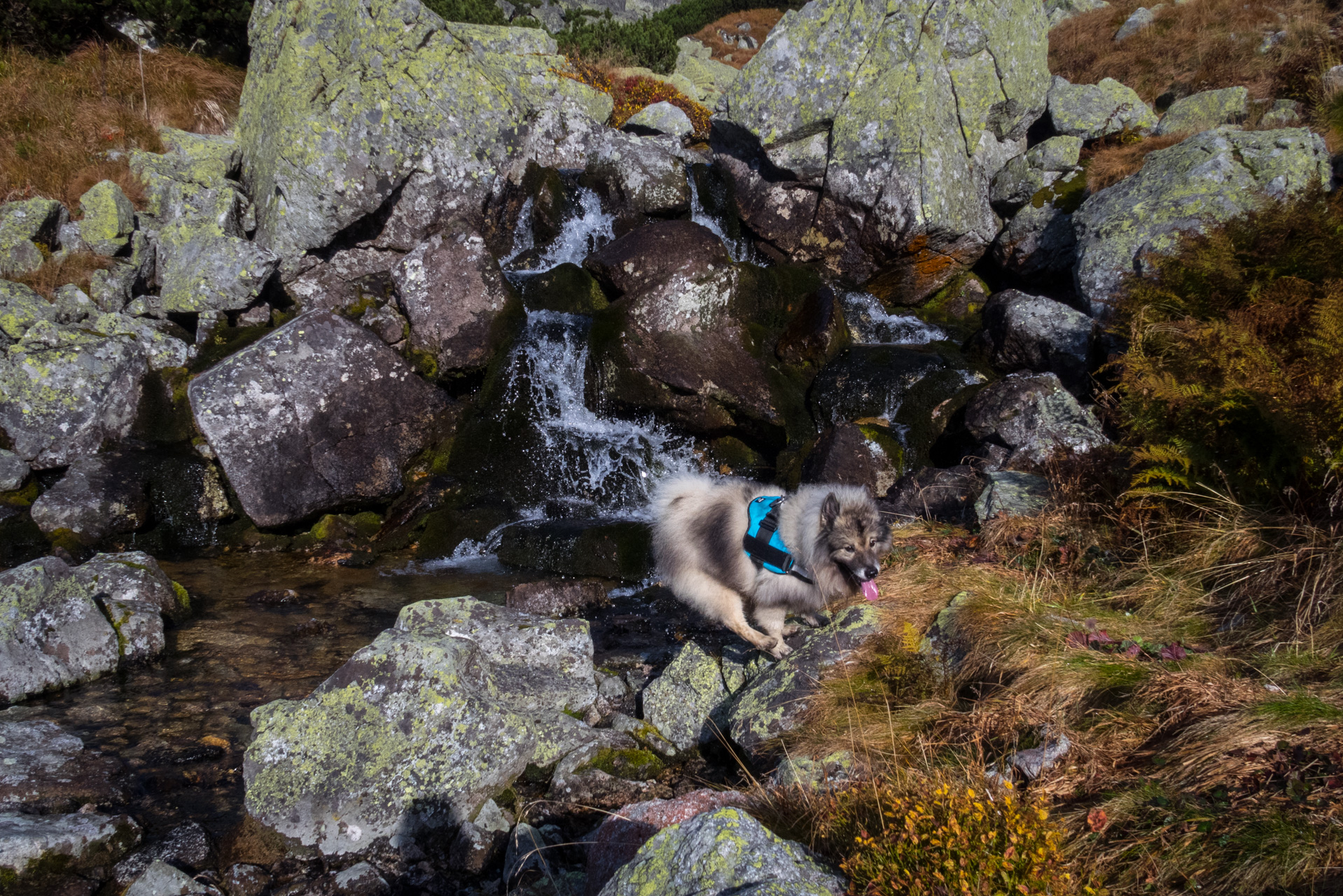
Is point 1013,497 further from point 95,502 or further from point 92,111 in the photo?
point 92,111

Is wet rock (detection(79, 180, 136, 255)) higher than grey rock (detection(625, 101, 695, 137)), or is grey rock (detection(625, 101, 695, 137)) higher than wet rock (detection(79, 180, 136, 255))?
grey rock (detection(625, 101, 695, 137))

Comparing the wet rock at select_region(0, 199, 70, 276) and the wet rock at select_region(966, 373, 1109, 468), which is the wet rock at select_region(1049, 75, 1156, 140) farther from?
the wet rock at select_region(0, 199, 70, 276)

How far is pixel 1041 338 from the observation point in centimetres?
1176

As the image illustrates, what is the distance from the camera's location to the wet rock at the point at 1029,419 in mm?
9438

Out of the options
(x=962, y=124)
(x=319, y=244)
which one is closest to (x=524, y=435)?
(x=319, y=244)

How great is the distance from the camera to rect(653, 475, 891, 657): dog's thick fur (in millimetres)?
5344

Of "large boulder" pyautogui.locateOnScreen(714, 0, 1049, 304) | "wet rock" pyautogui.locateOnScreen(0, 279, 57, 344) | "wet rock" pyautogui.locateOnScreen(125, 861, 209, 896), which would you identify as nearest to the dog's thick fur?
"wet rock" pyautogui.locateOnScreen(125, 861, 209, 896)

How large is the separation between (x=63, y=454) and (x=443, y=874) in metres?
10.8

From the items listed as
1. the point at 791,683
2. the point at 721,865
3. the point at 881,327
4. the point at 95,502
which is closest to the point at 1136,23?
the point at 881,327

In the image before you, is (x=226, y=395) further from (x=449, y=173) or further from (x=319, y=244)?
(x=449, y=173)

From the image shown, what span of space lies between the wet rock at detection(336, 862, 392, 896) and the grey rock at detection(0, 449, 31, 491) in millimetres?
10311

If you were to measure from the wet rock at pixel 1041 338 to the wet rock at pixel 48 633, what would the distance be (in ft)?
42.3

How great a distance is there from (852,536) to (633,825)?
2.47m

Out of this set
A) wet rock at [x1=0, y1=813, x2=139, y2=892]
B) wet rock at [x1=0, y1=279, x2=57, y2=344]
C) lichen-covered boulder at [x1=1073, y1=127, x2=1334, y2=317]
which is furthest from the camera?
wet rock at [x1=0, y1=279, x2=57, y2=344]
